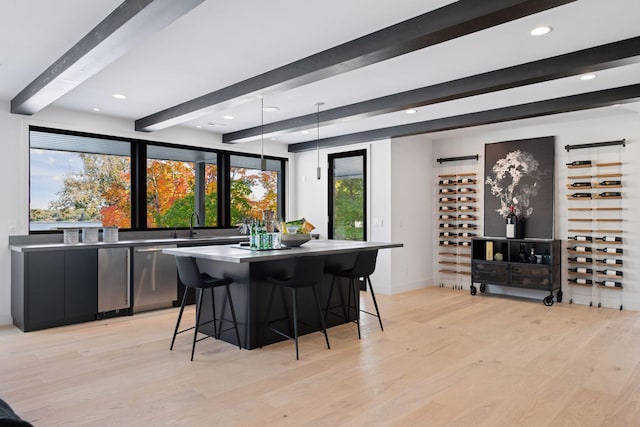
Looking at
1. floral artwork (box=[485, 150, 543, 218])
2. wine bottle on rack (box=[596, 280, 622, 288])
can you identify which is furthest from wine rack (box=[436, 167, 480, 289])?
wine bottle on rack (box=[596, 280, 622, 288])

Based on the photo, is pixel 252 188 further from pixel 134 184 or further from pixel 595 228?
pixel 595 228

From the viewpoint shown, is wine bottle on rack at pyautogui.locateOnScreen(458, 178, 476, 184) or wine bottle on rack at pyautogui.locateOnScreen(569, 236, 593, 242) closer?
wine bottle on rack at pyautogui.locateOnScreen(569, 236, 593, 242)

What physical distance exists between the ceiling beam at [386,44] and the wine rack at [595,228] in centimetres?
420

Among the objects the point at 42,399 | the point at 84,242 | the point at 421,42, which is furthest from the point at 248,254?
the point at 84,242

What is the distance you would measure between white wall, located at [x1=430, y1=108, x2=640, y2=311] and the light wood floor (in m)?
0.94

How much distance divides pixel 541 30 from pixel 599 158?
11.9ft

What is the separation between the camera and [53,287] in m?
4.84

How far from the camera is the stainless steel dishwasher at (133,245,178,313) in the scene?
5445 mm

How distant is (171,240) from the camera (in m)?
5.74

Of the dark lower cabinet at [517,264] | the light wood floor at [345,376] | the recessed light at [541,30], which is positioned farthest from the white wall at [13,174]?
the dark lower cabinet at [517,264]

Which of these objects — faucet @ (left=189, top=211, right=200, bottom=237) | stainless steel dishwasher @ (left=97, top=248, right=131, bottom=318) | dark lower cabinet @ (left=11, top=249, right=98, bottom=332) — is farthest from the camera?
faucet @ (left=189, top=211, right=200, bottom=237)

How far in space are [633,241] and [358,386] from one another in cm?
465

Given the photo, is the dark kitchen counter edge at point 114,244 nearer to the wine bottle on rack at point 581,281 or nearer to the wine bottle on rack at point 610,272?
the wine bottle on rack at point 581,281

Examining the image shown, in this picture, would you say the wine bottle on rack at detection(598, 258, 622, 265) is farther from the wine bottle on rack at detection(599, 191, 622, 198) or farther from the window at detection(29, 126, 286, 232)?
the window at detection(29, 126, 286, 232)
